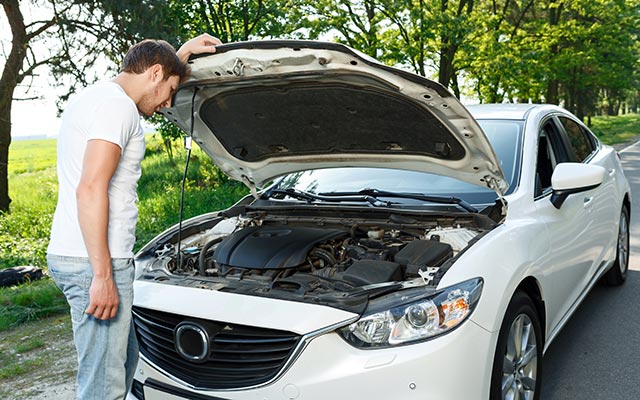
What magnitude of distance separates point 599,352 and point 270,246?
244 centimetres

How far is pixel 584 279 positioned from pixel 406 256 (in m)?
1.90

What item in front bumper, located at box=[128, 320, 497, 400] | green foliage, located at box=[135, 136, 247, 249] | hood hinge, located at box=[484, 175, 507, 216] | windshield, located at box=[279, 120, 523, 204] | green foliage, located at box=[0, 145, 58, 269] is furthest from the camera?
green foliage, located at box=[135, 136, 247, 249]

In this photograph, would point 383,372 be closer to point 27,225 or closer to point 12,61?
point 27,225

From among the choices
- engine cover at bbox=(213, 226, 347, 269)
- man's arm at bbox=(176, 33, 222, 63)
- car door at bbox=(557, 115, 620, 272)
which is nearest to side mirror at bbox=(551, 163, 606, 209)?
car door at bbox=(557, 115, 620, 272)

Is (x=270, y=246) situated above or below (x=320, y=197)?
below

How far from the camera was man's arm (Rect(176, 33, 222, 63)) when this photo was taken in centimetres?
289

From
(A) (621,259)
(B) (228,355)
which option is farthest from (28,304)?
(A) (621,259)

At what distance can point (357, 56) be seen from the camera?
8.54 ft

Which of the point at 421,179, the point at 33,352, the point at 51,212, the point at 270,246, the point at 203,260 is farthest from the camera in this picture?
the point at 51,212

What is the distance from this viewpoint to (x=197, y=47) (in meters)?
2.92

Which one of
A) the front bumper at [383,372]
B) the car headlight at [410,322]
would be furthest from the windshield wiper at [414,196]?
the front bumper at [383,372]

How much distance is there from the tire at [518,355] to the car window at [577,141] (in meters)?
2.00

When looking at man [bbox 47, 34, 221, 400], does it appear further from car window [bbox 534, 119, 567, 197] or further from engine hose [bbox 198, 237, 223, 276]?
car window [bbox 534, 119, 567, 197]

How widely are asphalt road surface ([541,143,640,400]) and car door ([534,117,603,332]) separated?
361 millimetres
